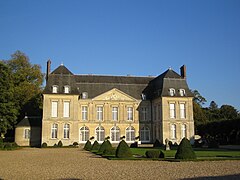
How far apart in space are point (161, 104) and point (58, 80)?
41.6 feet

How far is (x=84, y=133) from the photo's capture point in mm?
33281

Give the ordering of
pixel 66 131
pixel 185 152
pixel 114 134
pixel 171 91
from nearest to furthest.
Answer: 1. pixel 185 152
2. pixel 66 131
3. pixel 171 91
4. pixel 114 134

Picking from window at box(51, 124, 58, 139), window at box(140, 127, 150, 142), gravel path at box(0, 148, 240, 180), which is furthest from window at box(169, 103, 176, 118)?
gravel path at box(0, 148, 240, 180)

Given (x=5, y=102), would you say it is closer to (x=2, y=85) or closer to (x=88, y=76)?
(x=2, y=85)

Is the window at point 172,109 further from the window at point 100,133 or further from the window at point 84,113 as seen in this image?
the window at point 84,113

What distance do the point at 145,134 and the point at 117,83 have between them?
25.1 feet

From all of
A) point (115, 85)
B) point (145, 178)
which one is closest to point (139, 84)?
point (115, 85)

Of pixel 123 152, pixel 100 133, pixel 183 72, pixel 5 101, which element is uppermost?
pixel 183 72

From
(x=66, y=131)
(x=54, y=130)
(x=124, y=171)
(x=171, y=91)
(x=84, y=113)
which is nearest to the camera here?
(x=124, y=171)

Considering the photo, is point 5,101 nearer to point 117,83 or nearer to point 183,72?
point 117,83

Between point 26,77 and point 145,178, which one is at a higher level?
point 26,77

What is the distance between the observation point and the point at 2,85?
1099 inches

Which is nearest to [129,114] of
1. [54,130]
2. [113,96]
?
[113,96]

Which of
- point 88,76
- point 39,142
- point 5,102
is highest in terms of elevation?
point 88,76
